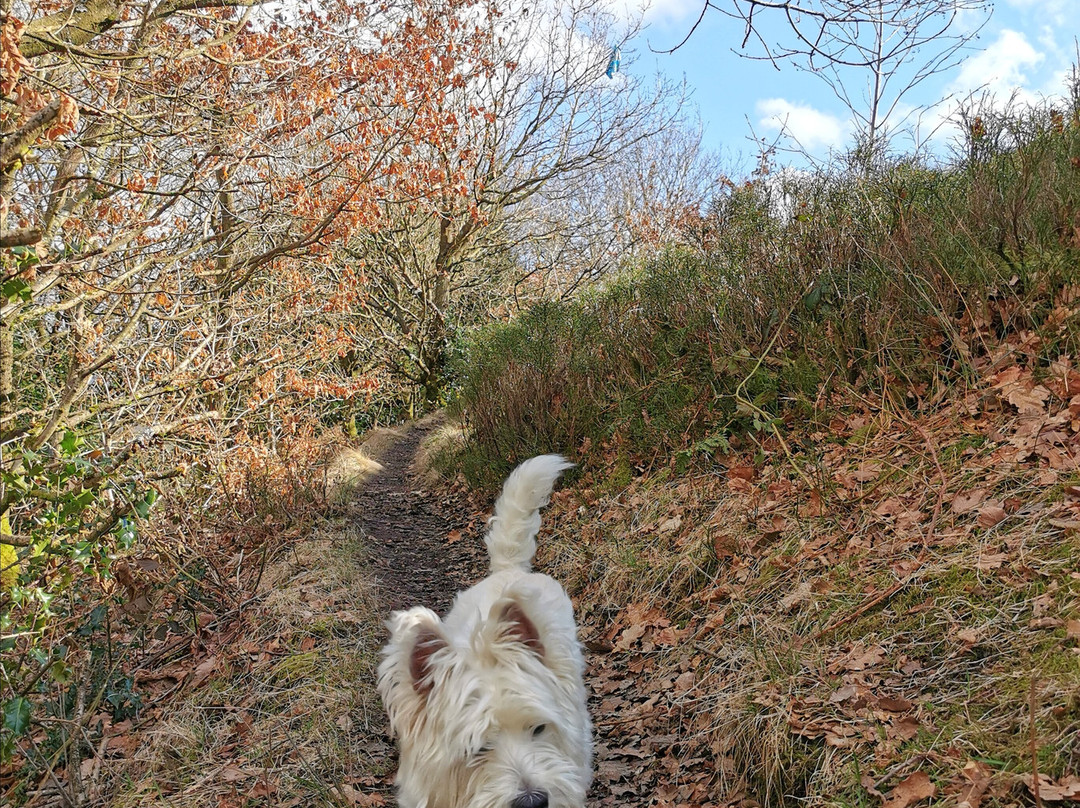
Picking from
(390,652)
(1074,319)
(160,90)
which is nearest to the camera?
(390,652)

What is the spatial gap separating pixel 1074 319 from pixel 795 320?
196cm

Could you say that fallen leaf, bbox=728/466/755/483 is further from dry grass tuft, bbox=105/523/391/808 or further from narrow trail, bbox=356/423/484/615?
dry grass tuft, bbox=105/523/391/808

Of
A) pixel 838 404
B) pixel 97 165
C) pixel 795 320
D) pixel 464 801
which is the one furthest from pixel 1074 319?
pixel 97 165

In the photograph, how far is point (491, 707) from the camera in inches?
103

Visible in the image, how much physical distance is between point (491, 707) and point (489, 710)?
0.04ft

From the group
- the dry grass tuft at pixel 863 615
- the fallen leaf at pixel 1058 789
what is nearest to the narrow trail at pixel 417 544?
the dry grass tuft at pixel 863 615

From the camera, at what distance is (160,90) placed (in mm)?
6414

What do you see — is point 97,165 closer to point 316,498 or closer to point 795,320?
point 316,498

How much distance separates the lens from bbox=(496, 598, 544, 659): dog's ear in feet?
9.08

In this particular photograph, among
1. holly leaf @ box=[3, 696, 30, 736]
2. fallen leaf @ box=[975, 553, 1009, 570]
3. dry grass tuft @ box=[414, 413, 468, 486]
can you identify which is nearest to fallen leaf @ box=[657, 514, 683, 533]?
fallen leaf @ box=[975, 553, 1009, 570]

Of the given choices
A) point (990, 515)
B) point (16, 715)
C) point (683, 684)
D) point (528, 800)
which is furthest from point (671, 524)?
point (16, 715)

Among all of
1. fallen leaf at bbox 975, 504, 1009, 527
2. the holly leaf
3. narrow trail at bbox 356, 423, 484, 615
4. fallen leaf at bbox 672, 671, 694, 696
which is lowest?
fallen leaf at bbox 672, 671, 694, 696

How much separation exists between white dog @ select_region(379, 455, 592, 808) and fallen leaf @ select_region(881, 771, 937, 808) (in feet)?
3.52

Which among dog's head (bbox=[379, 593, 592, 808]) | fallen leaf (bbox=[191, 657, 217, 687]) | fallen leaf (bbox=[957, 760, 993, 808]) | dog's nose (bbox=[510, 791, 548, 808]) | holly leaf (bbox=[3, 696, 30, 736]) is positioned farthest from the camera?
fallen leaf (bbox=[191, 657, 217, 687])
